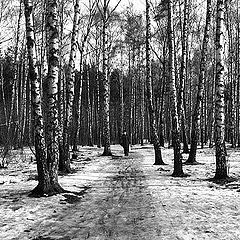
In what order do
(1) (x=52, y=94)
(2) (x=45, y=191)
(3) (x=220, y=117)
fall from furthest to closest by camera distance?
(3) (x=220, y=117) → (1) (x=52, y=94) → (2) (x=45, y=191)

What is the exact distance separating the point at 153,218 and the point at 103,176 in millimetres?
5868

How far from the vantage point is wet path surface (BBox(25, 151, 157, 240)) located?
5.18m

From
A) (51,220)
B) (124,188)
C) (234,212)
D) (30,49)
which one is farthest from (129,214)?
(30,49)

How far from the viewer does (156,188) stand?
29.8 ft

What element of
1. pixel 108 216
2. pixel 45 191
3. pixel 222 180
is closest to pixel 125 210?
pixel 108 216

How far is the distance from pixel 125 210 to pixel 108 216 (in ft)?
1.87

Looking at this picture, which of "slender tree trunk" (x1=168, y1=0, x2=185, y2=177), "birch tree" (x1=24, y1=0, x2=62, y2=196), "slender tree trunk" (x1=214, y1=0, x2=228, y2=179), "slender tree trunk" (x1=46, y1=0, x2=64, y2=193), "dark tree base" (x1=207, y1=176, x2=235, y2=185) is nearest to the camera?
"birch tree" (x1=24, y1=0, x2=62, y2=196)

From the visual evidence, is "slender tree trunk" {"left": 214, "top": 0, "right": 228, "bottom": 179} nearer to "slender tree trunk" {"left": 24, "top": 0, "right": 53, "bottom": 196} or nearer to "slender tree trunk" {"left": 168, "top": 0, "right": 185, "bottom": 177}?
"slender tree trunk" {"left": 168, "top": 0, "right": 185, "bottom": 177}

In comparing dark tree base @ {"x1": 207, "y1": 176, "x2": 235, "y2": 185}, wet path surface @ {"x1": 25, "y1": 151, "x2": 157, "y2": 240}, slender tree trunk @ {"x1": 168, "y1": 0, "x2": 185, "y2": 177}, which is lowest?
wet path surface @ {"x1": 25, "y1": 151, "x2": 157, "y2": 240}

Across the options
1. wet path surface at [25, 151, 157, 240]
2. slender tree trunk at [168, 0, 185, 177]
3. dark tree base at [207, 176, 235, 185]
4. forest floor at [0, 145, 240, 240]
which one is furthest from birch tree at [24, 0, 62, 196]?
dark tree base at [207, 176, 235, 185]

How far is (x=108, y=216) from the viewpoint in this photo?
6.23 metres

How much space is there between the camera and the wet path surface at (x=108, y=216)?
5.18m

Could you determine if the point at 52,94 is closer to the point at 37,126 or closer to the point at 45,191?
the point at 37,126

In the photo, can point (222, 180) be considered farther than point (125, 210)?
Yes
